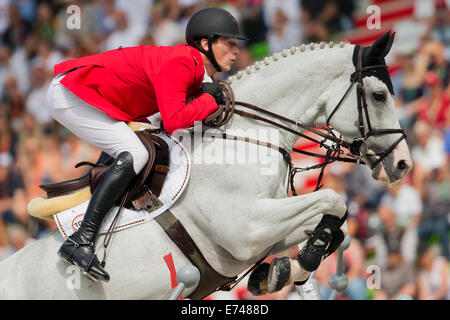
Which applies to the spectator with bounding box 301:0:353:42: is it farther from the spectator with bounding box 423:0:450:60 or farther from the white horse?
the white horse

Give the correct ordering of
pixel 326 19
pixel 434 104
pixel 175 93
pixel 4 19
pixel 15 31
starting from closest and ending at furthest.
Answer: pixel 175 93 → pixel 434 104 → pixel 326 19 → pixel 15 31 → pixel 4 19

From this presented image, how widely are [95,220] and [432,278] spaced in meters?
4.52

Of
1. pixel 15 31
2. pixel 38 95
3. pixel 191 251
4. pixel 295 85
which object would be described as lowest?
pixel 191 251

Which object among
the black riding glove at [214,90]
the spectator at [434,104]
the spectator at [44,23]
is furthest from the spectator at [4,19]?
the black riding glove at [214,90]

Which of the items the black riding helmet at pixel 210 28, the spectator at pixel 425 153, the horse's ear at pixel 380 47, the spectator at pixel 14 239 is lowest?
the spectator at pixel 14 239

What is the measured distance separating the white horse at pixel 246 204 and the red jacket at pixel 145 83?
0.39 meters

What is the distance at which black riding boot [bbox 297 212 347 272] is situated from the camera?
4672mm

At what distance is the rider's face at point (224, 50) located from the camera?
482 centimetres

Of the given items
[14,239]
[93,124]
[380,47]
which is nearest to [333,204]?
[380,47]

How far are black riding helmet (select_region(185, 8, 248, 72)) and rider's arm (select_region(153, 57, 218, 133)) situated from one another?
344 millimetres

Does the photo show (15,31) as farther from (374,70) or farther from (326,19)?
(374,70)

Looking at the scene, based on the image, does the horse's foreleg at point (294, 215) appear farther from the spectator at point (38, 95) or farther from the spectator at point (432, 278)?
the spectator at point (38, 95)

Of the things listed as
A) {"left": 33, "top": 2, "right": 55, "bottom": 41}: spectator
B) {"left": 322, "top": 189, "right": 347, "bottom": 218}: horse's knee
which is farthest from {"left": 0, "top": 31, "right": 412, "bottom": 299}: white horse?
{"left": 33, "top": 2, "right": 55, "bottom": 41}: spectator

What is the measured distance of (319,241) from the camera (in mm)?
4676
